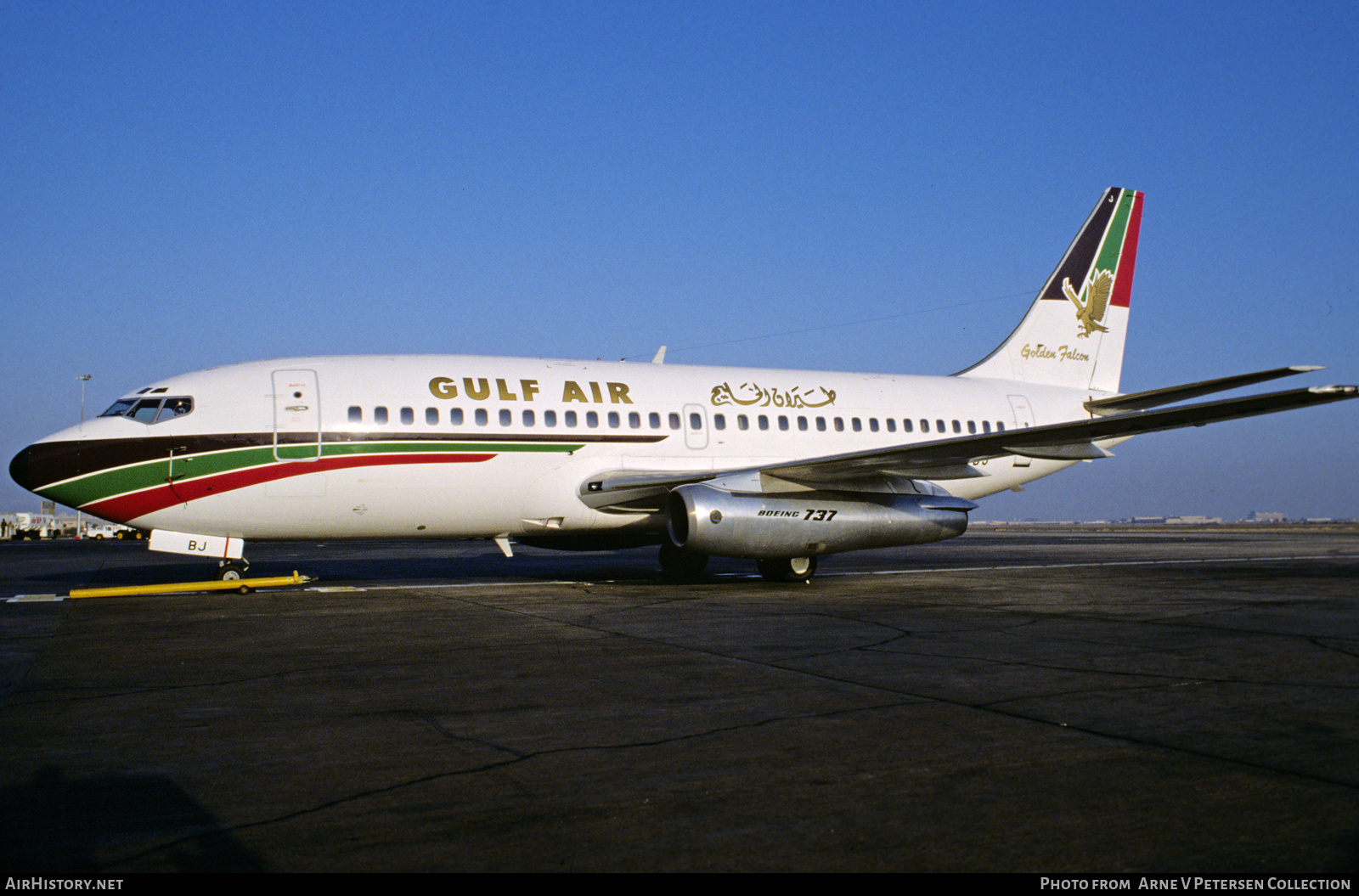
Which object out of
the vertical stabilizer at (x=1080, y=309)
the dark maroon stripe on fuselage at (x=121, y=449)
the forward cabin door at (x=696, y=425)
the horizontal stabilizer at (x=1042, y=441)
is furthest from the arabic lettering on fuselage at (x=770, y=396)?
the dark maroon stripe on fuselage at (x=121, y=449)

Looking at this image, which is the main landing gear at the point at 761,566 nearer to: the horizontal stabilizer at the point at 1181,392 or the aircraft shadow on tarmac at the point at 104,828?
the horizontal stabilizer at the point at 1181,392

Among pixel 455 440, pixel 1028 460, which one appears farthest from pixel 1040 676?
pixel 1028 460

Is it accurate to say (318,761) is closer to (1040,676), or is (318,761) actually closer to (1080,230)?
(1040,676)

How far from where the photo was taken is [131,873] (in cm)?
332

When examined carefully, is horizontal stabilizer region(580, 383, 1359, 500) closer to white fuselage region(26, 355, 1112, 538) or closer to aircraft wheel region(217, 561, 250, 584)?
white fuselage region(26, 355, 1112, 538)

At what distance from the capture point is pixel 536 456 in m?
15.8

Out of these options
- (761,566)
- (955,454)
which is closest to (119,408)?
(761,566)

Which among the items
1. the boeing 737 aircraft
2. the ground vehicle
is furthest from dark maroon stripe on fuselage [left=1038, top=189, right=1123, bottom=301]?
the ground vehicle

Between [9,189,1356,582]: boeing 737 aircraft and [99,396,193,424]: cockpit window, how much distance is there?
0.03 metres

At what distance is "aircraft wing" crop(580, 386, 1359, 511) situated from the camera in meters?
12.3

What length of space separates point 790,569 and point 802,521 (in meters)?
1.42

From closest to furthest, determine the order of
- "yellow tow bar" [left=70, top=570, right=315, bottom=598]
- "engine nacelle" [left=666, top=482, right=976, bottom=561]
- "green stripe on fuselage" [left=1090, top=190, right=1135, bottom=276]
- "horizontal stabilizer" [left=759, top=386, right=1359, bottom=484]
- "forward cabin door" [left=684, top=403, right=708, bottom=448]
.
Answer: "horizontal stabilizer" [left=759, top=386, right=1359, bottom=484] → "yellow tow bar" [left=70, top=570, right=315, bottom=598] → "engine nacelle" [left=666, top=482, right=976, bottom=561] → "forward cabin door" [left=684, top=403, right=708, bottom=448] → "green stripe on fuselage" [left=1090, top=190, right=1135, bottom=276]

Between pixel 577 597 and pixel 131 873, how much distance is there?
10.5 meters

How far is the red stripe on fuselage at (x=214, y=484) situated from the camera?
1377 cm
